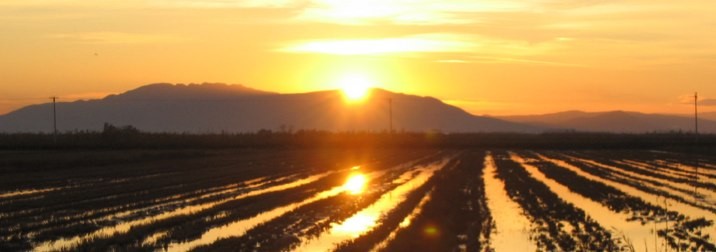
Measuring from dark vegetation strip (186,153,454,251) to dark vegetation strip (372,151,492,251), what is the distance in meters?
1.17

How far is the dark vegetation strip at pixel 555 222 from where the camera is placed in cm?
1552

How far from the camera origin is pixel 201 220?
1942 cm

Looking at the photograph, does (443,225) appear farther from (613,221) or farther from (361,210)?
(613,221)

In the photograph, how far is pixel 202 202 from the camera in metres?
24.0

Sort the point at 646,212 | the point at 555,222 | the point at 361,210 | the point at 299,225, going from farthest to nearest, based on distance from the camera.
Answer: the point at 361,210
the point at 646,212
the point at 555,222
the point at 299,225

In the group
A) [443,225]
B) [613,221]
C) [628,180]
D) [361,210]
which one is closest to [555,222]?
[613,221]

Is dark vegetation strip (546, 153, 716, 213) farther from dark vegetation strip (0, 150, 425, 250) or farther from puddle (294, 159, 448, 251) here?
dark vegetation strip (0, 150, 425, 250)

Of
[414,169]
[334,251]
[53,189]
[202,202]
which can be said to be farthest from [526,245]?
[414,169]

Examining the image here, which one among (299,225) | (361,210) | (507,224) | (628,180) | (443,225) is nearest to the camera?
(443,225)

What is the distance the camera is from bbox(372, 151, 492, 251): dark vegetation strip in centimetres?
1533

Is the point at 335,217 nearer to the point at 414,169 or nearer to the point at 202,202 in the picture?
the point at 202,202

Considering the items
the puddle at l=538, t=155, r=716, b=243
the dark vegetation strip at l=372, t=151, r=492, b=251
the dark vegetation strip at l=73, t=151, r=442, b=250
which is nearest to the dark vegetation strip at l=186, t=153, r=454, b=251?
the dark vegetation strip at l=73, t=151, r=442, b=250

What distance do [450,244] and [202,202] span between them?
33.3 feet

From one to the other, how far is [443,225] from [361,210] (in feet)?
12.4
